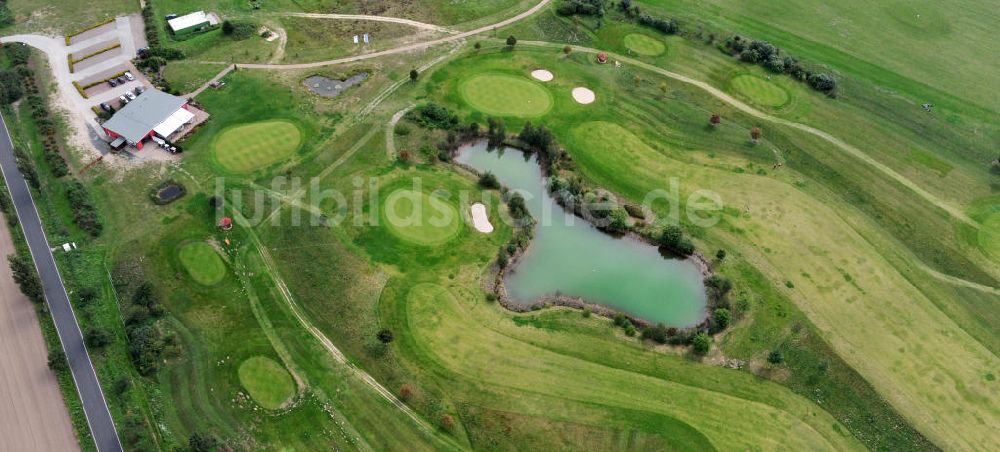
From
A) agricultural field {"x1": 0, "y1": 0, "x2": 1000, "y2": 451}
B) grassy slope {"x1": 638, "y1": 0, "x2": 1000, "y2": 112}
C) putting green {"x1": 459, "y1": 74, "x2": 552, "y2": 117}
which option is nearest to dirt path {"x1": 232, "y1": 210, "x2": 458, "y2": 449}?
agricultural field {"x1": 0, "y1": 0, "x2": 1000, "y2": 451}

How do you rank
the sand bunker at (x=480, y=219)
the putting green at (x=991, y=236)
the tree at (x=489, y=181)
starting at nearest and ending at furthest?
the sand bunker at (x=480, y=219), the putting green at (x=991, y=236), the tree at (x=489, y=181)

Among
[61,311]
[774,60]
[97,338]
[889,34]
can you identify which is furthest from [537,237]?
[889,34]

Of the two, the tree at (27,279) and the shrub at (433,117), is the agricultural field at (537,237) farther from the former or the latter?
the tree at (27,279)

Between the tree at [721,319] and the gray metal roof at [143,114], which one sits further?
the gray metal roof at [143,114]

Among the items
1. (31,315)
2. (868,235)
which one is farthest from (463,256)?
(868,235)

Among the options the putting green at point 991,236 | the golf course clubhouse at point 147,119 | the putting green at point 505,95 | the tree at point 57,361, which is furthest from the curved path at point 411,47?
the putting green at point 991,236

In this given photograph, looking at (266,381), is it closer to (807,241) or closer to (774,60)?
(807,241)

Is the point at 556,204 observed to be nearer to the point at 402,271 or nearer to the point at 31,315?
the point at 402,271
